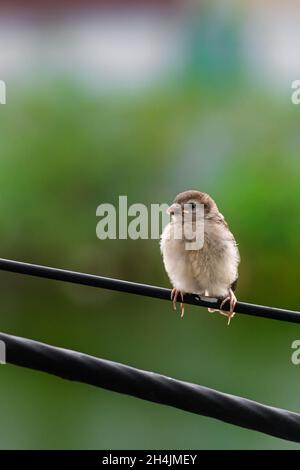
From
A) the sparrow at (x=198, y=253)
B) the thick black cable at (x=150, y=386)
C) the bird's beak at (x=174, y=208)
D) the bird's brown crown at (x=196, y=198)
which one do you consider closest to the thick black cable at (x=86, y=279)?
the thick black cable at (x=150, y=386)

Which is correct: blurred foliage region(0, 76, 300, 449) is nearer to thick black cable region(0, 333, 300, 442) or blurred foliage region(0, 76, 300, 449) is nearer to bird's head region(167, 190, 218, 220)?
bird's head region(167, 190, 218, 220)

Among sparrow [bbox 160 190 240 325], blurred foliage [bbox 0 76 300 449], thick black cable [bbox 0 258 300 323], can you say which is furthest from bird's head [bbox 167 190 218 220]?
blurred foliage [bbox 0 76 300 449]

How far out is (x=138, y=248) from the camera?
41.2 feet

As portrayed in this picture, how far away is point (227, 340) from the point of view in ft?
41.2

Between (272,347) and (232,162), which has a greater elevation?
(232,162)

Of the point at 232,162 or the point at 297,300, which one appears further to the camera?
the point at 232,162

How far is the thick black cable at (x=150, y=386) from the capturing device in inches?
82.0

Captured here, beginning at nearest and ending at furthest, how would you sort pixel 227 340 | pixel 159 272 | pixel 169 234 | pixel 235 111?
pixel 169 234 < pixel 159 272 < pixel 227 340 < pixel 235 111

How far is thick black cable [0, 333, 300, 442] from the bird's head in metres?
2.05

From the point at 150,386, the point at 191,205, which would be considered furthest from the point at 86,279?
the point at 191,205

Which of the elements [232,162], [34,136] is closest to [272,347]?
[232,162]

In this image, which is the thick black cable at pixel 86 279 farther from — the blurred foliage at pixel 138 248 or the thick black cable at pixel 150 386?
the blurred foliage at pixel 138 248

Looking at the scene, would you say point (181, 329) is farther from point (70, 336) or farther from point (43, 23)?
point (43, 23)

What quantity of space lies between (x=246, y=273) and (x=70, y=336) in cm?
260
